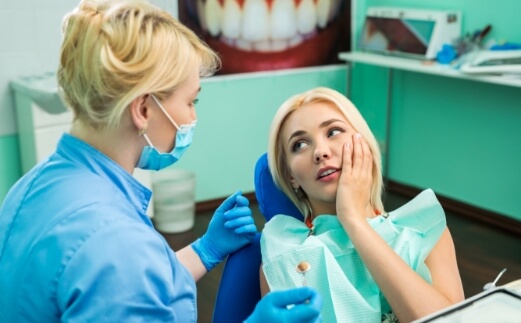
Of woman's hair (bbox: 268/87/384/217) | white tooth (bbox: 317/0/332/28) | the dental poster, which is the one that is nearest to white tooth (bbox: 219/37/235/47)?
the dental poster

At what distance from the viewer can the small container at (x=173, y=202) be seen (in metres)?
3.61

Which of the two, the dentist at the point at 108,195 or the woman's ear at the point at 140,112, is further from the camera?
the woman's ear at the point at 140,112

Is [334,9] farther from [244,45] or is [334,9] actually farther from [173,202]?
[173,202]

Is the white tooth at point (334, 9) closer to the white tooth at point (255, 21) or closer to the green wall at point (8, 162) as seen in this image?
the white tooth at point (255, 21)

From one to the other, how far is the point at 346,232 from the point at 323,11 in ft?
9.39

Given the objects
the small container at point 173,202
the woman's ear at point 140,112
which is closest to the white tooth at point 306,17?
the small container at point 173,202

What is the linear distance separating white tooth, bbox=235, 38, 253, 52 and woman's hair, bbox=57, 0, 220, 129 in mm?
2626

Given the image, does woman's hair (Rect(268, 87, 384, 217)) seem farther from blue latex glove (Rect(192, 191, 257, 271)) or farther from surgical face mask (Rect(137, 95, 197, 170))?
surgical face mask (Rect(137, 95, 197, 170))

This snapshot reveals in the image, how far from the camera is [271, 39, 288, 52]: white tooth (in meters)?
4.00

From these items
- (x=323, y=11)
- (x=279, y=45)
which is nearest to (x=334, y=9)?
(x=323, y=11)

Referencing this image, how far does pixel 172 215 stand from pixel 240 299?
7.11 feet

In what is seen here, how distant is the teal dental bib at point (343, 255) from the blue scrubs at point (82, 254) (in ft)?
1.05

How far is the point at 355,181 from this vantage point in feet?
5.03

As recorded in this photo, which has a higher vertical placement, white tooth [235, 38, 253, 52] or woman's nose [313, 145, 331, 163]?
woman's nose [313, 145, 331, 163]
